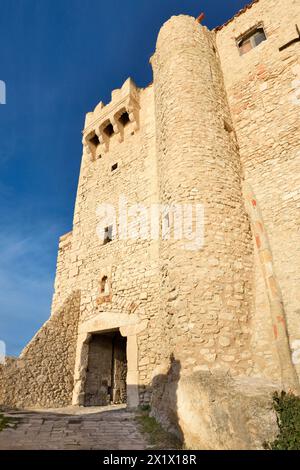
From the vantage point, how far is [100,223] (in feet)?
31.6

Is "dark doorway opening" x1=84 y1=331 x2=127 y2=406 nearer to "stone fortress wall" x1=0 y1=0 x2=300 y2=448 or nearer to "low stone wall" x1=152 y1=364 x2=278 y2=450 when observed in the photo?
"stone fortress wall" x1=0 y1=0 x2=300 y2=448

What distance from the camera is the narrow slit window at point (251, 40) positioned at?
9172 millimetres

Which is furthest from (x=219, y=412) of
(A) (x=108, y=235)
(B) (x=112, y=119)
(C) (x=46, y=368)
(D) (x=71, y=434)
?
(B) (x=112, y=119)

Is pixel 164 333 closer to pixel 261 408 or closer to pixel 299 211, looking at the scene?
pixel 261 408

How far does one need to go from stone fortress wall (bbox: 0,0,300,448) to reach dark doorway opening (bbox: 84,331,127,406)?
0.37 meters

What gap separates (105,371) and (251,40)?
35.6 feet

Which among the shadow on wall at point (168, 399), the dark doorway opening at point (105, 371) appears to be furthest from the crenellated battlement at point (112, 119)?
the shadow on wall at point (168, 399)

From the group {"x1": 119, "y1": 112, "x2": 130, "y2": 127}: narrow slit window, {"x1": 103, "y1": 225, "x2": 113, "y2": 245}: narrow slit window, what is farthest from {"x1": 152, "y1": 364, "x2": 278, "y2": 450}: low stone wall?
{"x1": 119, "y1": 112, "x2": 130, "y2": 127}: narrow slit window

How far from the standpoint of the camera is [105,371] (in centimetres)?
854

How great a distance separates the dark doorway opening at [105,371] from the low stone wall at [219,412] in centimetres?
370

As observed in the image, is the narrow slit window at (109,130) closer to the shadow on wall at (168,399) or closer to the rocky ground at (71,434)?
the shadow on wall at (168,399)

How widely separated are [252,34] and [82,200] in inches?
302

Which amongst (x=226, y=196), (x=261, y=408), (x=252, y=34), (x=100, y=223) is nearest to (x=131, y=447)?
(x=261, y=408)

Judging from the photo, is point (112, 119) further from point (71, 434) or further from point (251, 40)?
point (71, 434)
